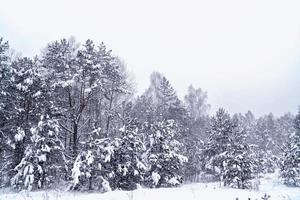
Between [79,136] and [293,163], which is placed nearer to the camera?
[79,136]

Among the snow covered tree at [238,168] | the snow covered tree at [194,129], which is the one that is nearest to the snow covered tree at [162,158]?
the snow covered tree at [238,168]

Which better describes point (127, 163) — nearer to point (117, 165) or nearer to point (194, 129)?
point (117, 165)

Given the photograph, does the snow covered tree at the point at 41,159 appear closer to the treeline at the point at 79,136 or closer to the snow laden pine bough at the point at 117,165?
the treeline at the point at 79,136

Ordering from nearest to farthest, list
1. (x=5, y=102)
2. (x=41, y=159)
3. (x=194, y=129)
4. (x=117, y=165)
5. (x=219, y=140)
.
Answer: (x=41, y=159) → (x=117, y=165) → (x=5, y=102) → (x=219, y=140) → (x=194, y=129)

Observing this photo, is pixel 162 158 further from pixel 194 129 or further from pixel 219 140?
pixel 194 129

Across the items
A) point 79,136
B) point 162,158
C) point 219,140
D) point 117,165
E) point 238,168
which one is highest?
point 219,140

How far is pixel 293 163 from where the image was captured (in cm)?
3139

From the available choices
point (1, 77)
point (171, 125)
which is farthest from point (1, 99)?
point (171, 125)

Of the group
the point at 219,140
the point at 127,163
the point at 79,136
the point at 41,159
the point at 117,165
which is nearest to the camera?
the point at 41,159

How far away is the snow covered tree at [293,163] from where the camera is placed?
3067cm

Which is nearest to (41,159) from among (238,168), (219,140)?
(238,168)

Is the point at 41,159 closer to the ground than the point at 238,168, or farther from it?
farther from it

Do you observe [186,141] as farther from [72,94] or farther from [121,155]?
[121,155]

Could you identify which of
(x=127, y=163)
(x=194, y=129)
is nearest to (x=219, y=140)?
(x=127, y=163)
